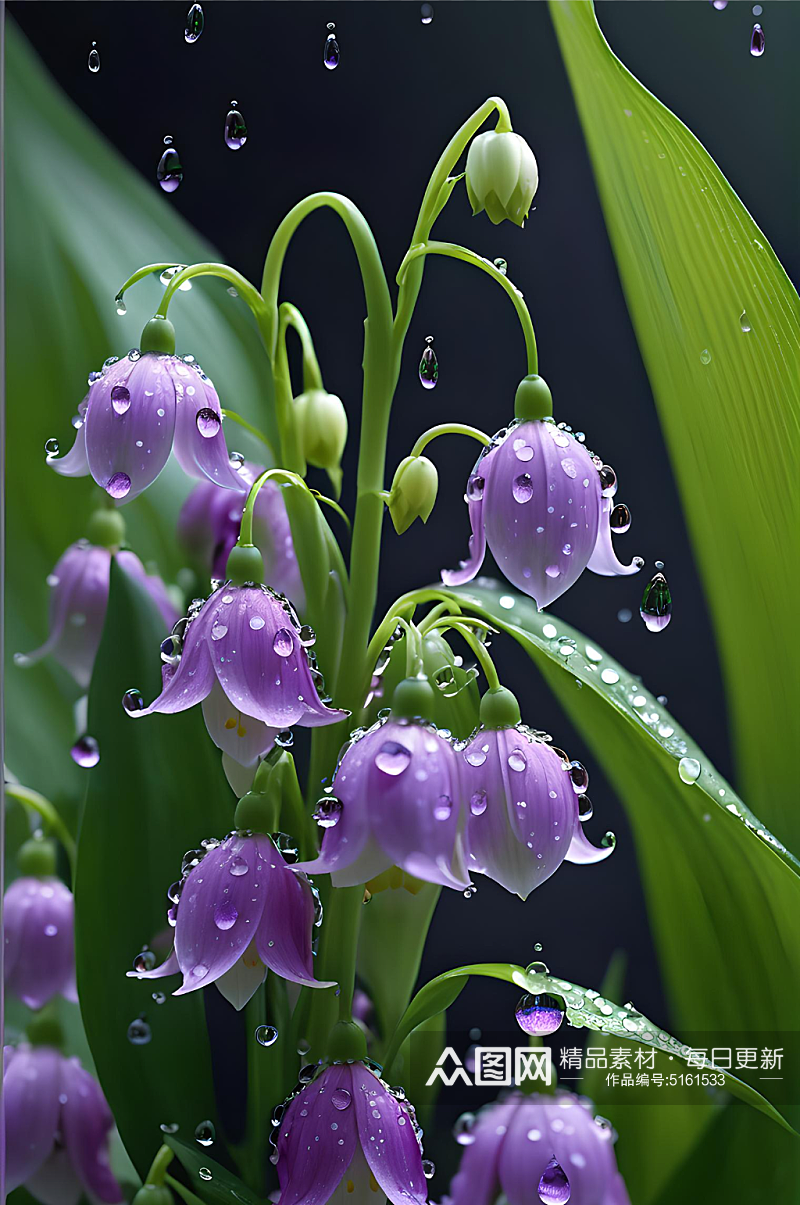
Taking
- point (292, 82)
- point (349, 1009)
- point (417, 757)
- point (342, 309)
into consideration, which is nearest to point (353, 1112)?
point (349, 1009)

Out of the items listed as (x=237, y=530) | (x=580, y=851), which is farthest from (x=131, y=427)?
(x=580, y=851)

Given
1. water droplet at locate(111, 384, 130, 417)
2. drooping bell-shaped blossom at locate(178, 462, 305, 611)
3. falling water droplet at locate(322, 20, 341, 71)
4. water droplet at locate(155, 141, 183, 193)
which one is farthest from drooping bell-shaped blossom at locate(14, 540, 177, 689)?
falling water droplet at locate(322, 20, 341, 71)

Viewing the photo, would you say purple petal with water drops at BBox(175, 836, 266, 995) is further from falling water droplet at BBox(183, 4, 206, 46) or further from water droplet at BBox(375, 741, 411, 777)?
falling water droplet at BBox(183, 4, 206, 46)

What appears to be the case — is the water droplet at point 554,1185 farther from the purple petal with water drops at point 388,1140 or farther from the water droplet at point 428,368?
the water droplet at point 428,368

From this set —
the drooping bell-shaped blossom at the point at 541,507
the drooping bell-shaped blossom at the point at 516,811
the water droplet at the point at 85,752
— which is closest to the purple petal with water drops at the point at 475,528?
the drooping bell-shaped blossom at the point at 541,507

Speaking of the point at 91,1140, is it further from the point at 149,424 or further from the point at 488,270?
the point at 488,270

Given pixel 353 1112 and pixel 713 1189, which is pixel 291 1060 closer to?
pixel 353 1112
